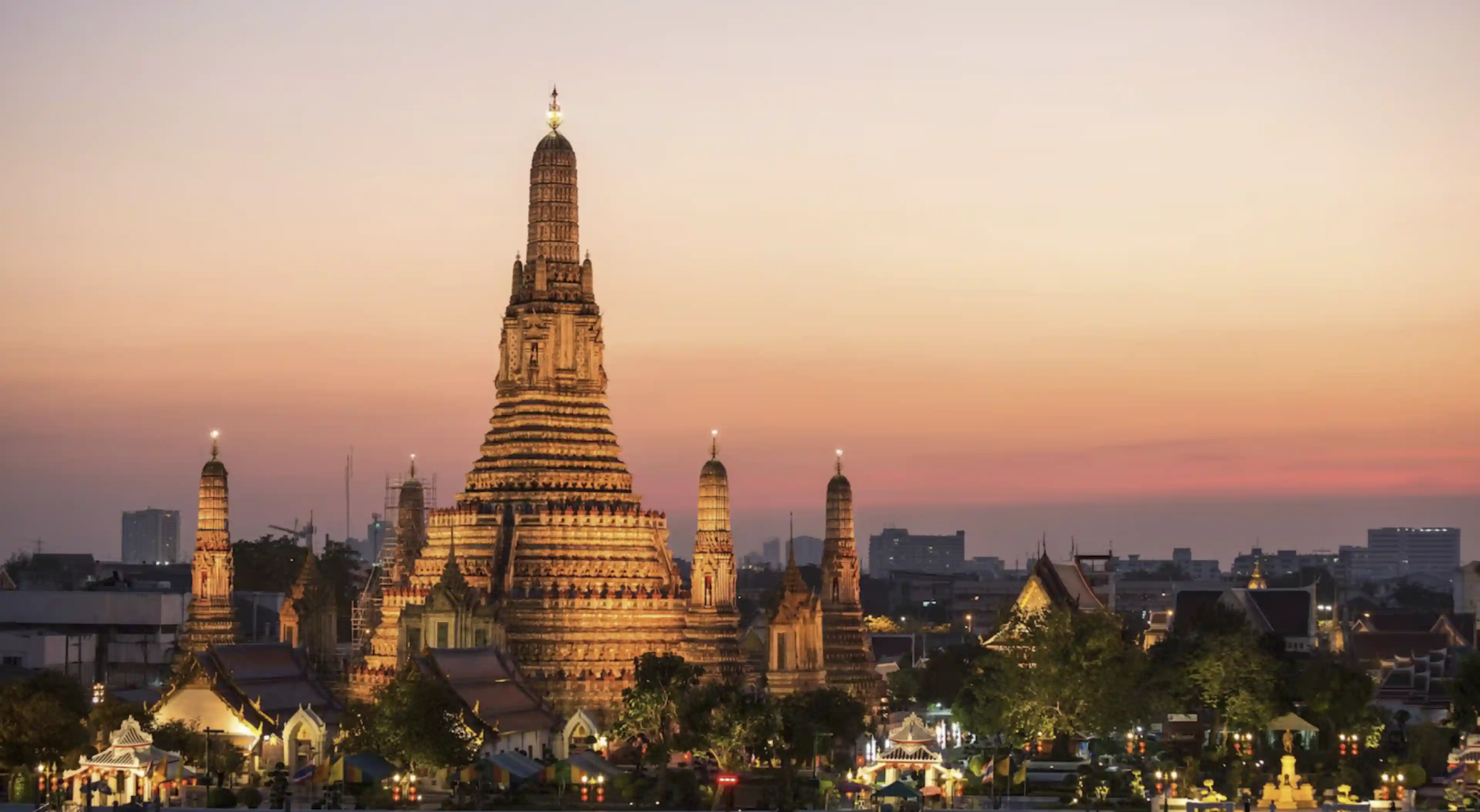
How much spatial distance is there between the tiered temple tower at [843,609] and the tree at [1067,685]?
18860 mm

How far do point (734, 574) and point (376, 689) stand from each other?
20440 millimetres

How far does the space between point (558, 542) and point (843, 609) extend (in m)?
19.6

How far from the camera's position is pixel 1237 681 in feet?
350

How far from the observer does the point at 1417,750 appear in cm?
10256

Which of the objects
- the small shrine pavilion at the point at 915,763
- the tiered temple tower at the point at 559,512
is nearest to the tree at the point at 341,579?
the tiered temple tower at the point at 559,512

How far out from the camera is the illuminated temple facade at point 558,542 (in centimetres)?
11325

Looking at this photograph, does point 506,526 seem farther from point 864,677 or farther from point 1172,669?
point 1172,669

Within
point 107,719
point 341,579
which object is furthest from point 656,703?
point 341,579

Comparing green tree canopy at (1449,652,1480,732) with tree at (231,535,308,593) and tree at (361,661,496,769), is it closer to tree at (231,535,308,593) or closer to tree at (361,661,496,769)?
tree at (361,661,496,769)

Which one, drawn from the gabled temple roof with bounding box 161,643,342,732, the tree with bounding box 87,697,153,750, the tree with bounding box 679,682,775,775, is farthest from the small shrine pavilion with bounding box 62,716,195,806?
the tree with bounding box 679,682,775,775

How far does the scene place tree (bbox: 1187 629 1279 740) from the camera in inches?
4173

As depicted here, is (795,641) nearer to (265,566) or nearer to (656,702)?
(656,702)

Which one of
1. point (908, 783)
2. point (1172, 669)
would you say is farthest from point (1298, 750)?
point (908, 783)

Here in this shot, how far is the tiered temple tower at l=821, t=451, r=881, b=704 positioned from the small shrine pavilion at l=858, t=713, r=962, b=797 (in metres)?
27.8
